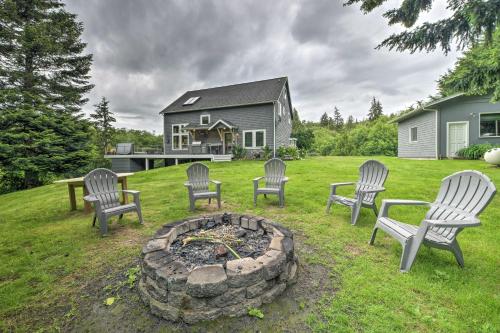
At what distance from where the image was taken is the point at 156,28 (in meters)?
9.95

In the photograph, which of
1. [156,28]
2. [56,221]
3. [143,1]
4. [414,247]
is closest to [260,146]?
[156,28]

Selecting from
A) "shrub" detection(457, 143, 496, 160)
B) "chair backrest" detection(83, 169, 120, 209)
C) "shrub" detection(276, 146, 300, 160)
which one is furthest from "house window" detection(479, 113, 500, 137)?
"chair backrest" detection(83, 169, 120, 209)

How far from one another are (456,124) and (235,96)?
47.6ft

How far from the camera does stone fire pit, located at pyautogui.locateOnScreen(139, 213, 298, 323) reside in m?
1.70

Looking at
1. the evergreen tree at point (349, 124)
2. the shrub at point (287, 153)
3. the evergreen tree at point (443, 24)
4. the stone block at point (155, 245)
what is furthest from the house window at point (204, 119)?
the evergreen tree at point (349, 124)

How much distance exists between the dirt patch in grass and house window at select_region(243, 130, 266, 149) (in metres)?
13.7

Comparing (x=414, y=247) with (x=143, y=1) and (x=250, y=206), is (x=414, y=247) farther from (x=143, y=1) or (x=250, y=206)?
(x=143, y=1)

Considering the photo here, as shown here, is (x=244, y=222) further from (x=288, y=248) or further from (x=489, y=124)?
(x=489, y=124)

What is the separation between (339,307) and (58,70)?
23.8 metres

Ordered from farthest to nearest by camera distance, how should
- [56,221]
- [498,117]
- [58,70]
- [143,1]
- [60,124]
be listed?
1. [58,70]
2. [60,124]
3. [498,117]
4. [143,1]
5. [56,221]

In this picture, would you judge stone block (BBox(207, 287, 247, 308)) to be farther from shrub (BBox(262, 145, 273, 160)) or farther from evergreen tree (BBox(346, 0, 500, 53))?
shrub (BBox(262, 145, 273, 160))

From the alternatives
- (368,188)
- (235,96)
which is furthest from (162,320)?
(235,96)

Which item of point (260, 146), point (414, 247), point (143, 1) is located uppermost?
point (143, 1)

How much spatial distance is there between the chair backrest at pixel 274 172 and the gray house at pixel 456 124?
A: 1178 centimetres
